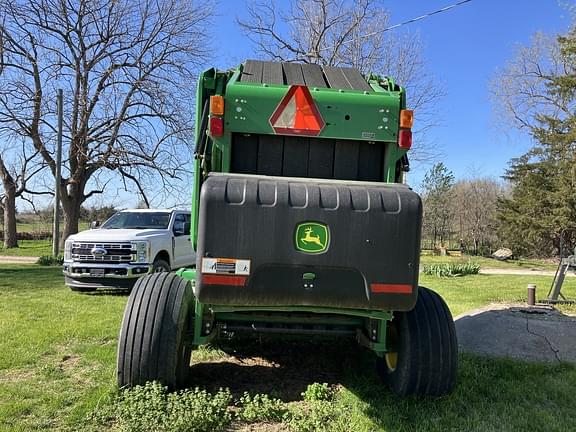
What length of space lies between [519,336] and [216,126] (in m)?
4.82

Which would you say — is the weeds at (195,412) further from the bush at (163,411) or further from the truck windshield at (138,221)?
the truck windshield at (138,221)

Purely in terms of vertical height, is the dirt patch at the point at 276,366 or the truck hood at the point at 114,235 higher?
the truck hood at the point at 114,235

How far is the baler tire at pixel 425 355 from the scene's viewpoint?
12.8 ft

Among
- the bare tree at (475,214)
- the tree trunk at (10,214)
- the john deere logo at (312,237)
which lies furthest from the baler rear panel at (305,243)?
the bare tree at (475,214)

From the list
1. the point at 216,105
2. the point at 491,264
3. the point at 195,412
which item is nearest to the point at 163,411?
the point at 195,412

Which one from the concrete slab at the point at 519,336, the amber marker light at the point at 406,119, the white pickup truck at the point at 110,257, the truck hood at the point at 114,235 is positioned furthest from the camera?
the truck hood at the point at 114,235

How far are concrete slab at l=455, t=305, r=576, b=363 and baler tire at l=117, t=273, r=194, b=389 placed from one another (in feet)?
12.0

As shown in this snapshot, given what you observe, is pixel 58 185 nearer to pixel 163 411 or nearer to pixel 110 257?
pixel 110 257

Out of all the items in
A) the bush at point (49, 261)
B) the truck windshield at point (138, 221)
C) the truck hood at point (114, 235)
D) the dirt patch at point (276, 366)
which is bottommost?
the bush at point (49, 261)

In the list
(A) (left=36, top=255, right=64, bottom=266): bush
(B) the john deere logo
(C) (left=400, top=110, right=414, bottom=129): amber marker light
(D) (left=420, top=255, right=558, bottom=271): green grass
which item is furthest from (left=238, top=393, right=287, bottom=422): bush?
(D) (left=420, top=255, right=558, bottom=271): green grass

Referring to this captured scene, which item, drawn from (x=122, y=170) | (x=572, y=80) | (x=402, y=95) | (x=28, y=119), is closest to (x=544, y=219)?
(x=572, y=80)

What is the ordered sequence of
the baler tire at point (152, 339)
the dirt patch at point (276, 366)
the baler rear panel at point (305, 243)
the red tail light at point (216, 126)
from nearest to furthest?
1. the baler rear panel at point (305, 243)
2. the red tail light at point (216, 126)
3. the baler tire at point (152, 339)
4. the dirt patch at point (276, 366)

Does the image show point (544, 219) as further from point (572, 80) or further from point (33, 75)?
point (33, 75)

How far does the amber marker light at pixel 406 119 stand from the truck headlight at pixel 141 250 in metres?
7.29
